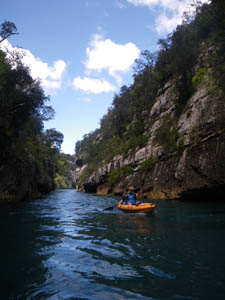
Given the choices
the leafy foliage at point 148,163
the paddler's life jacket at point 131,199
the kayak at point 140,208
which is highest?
the leafy foliage at point 148,163

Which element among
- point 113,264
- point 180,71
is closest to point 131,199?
point 113,264

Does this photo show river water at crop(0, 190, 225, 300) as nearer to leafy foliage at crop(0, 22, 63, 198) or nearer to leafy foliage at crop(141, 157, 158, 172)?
leafy foliage at crop(0, 22, 63, 198)

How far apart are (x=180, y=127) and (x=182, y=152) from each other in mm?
2801

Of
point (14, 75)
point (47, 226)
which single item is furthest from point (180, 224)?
point (14, 75)

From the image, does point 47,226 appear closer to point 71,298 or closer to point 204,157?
point 71,298

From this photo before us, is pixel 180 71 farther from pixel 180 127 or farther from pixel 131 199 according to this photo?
pixel 131 199

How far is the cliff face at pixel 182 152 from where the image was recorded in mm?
17703

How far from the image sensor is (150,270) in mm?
4480

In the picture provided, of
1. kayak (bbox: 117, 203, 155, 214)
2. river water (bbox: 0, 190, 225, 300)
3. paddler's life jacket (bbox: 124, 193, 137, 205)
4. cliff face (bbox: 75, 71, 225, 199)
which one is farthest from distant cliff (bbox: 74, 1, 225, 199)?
river water (bbox: 0, 190, 225, 300)

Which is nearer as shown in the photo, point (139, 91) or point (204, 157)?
point (204, 157)

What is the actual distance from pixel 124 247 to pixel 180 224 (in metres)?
3.82

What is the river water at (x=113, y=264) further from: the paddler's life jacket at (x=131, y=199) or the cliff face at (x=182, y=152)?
the cliff face at (x=182, y=152)

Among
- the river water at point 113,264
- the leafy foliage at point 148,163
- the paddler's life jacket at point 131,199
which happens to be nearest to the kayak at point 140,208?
the paddler's life jacket at point 131,199

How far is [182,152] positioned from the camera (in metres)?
21.0
